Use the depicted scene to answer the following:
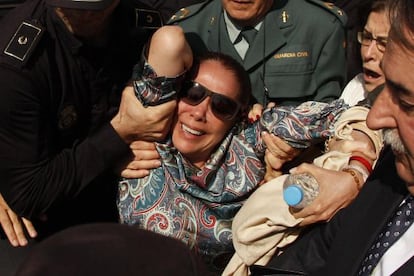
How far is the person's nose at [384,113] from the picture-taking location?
5.90ft

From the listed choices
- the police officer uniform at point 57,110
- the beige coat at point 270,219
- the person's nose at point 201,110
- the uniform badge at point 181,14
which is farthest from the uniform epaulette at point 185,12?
the beige coat at point 270,219

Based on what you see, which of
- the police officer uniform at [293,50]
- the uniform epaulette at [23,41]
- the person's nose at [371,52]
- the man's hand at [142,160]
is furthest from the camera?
the police officer uniform at [293,50]

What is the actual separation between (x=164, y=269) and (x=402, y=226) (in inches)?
39.9

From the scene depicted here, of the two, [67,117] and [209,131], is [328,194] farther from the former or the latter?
[67,117]

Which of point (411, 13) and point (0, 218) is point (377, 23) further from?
point (0, 218)

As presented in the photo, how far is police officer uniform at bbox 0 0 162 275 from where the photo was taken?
2.26m

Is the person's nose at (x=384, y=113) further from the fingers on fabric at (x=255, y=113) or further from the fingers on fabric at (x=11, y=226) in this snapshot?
the fingers on fabric at (x=11, y=226)

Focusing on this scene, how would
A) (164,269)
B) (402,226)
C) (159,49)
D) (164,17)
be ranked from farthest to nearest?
(164,17)
(159,49)
(402,226)
(164,269)

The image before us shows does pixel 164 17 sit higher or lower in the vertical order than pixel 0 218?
higher

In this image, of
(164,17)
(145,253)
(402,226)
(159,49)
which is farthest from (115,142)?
(145,253)

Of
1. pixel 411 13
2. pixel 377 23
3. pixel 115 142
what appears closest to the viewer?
pixel 411 13

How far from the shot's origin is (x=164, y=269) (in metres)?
1.14

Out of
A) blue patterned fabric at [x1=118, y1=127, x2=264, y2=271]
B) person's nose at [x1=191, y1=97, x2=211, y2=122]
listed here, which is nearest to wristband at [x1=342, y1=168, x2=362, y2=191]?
blue patterned fabric at [x1=118, y1=127, x2=264, y2=271]

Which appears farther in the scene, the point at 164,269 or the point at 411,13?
the point at 411,13
